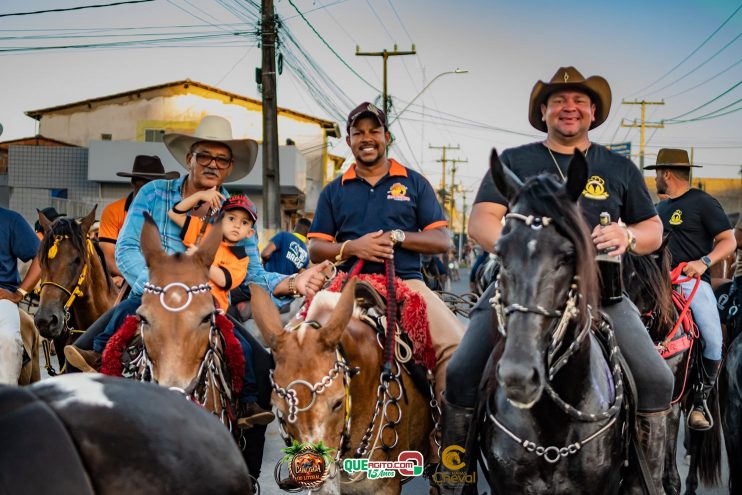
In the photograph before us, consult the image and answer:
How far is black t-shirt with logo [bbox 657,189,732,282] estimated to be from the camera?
8.22m

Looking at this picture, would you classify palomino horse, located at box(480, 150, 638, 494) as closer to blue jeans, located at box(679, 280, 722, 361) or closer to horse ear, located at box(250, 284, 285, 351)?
horse ear, located at box(250, 284, 285, 351)

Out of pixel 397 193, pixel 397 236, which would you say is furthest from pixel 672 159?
pixel 397 236

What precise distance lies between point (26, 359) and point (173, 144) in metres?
2.57

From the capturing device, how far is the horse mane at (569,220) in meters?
3.46

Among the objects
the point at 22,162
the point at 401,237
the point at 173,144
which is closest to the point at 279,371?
the point at 401,237

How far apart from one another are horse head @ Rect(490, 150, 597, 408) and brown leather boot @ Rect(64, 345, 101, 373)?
8.37 feet

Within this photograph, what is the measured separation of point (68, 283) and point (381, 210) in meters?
3.22

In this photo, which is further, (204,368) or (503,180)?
(204,368)

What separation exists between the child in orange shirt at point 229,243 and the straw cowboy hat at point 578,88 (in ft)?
6.09

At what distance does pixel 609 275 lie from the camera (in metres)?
4.29

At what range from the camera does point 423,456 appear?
Result: 544 centimetres

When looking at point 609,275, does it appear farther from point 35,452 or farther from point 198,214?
point 35,452

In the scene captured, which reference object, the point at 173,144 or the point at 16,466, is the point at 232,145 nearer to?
the point at 173,144

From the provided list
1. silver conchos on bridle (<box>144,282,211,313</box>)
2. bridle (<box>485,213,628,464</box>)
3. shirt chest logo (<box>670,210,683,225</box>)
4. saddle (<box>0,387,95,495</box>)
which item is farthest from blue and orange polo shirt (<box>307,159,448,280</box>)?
saddle (<box>0,387,95,495</box>)
